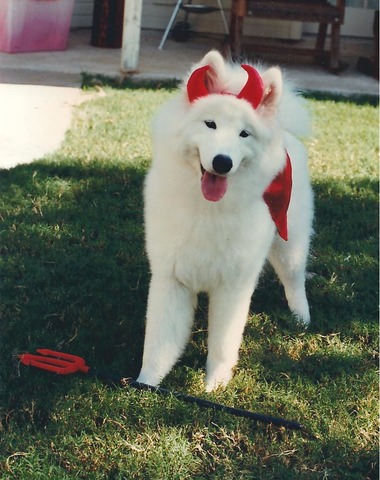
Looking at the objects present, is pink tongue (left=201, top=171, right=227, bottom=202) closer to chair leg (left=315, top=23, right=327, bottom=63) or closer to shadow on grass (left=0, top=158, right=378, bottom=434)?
shadow on grass (left=0, top=158, right=378, bottom=434)

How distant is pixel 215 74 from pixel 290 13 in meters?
5.49

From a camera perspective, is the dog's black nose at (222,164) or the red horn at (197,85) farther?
the red horn at (197,85)

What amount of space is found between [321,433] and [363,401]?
30 centimetres

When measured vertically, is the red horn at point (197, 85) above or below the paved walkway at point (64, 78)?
above

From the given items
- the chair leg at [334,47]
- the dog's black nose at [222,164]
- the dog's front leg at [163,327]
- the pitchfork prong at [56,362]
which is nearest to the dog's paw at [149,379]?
the dog's front leg at [163,327]

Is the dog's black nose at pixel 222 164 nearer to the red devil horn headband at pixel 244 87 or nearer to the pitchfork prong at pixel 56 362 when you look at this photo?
the red devil horn headband at pixel 244 87

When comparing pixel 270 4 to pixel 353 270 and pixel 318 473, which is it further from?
pixel 318 473

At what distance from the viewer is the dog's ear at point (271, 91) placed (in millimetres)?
2514

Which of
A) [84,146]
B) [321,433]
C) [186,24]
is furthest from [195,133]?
[186,24]

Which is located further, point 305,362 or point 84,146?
point 84,146

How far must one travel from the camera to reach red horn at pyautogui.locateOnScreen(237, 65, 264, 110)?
2.49 meters

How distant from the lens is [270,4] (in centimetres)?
787

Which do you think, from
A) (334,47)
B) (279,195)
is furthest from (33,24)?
(279,195)

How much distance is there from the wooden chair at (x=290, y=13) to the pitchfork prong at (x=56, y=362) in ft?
17.8
